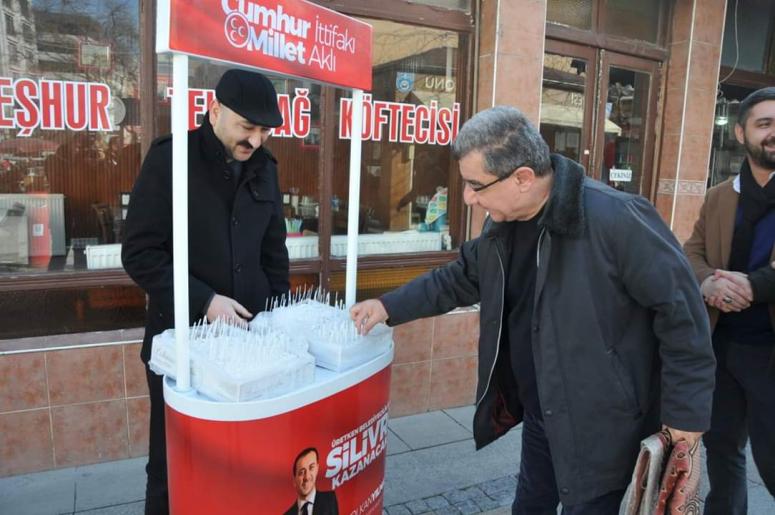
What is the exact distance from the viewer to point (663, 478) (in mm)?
1885

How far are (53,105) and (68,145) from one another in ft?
0.72

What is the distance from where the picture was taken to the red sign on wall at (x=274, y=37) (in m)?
1.60

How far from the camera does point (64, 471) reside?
3.31 meters

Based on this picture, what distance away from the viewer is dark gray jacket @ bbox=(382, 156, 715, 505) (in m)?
1.83

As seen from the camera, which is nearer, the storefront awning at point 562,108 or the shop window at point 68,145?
the shop window at point 68,145

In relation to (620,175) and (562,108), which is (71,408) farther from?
(620,175)

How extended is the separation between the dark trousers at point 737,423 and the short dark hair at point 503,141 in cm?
147

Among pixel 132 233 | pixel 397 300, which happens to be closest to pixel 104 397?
pixel 132 233

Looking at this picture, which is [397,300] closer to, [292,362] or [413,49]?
[292,362]

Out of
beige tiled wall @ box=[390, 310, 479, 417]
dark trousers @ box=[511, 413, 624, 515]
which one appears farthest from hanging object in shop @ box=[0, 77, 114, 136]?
dark trousers @ box=[511, 413, 624, 515]

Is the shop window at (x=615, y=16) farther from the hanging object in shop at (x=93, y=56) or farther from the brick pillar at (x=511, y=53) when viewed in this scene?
the hanging object in shop at (x=93, y=56)

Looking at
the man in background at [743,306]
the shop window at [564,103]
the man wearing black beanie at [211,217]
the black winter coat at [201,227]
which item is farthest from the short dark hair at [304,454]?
the shop window at [564,103]

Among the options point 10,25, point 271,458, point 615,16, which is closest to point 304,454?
point 271,458

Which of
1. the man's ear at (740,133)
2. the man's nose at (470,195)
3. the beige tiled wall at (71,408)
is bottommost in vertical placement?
the beige tiled wall at (71,408)
